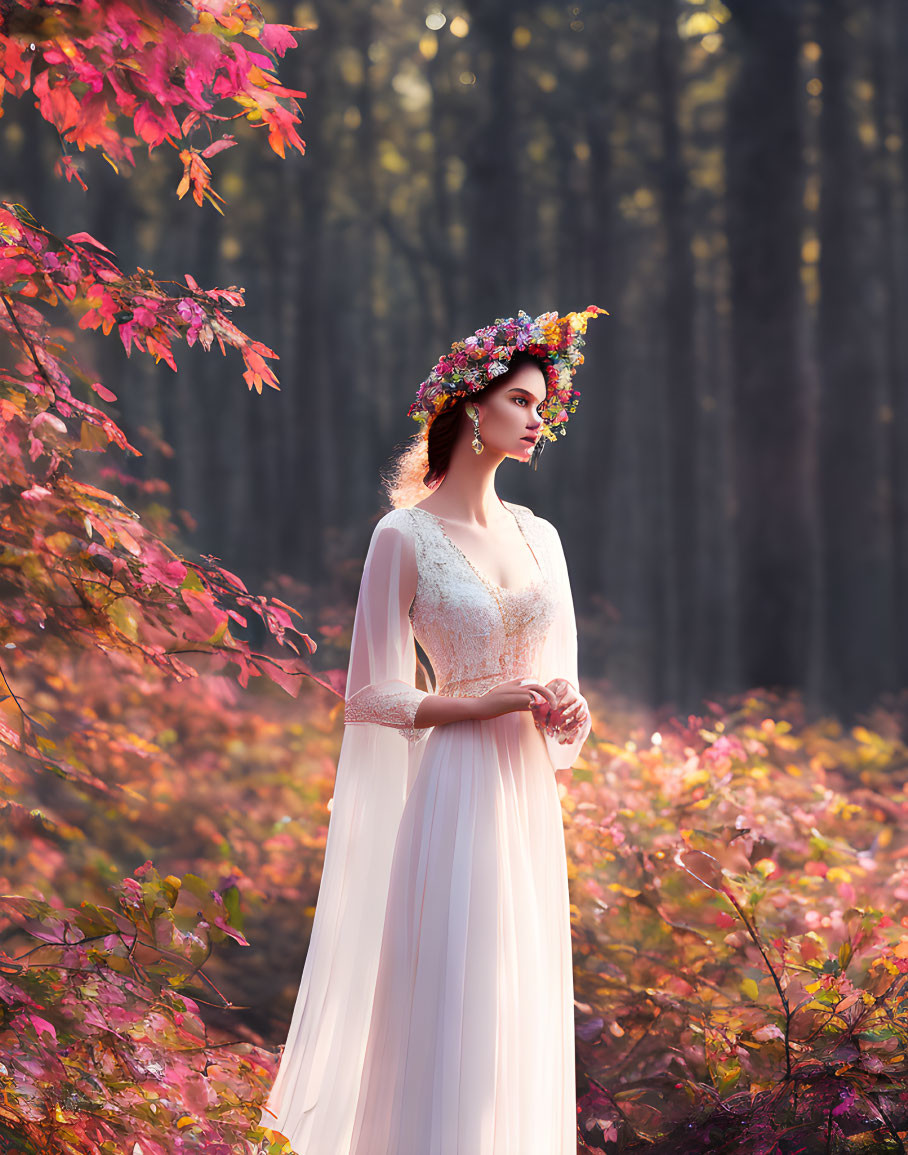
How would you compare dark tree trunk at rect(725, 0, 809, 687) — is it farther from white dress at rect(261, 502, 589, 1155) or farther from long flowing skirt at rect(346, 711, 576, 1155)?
long flowing skirt at rect(346, 711, 576, 1155)

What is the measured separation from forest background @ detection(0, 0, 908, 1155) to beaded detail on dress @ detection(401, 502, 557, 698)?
1204 millimetres

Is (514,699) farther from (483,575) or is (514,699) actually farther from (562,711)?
(483,575)

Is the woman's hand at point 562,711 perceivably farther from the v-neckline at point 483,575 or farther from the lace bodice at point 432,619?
the v-neckline at point 483,575

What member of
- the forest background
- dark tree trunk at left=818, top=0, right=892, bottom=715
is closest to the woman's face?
the forest background

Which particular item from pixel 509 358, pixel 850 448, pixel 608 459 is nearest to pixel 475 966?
pixel 509 358

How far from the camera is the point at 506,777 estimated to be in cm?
210

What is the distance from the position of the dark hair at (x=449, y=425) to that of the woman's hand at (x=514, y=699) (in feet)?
1.72

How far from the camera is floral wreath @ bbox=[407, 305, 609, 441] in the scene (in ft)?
7.12

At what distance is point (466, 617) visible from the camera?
2.10m

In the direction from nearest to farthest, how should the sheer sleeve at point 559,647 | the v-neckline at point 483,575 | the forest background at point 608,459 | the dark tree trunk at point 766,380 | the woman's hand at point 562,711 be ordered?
the woman's hand at point 562,711, the v-neckline at point 483,575, the sheer sleeve at point 559,647, the forest background at point 608,459, the dark tree trunk at point 766,380

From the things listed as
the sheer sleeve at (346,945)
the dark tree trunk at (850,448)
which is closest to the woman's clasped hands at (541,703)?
the sheer sleeve at (346,945)

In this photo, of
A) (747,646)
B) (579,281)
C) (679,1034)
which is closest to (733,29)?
(579,281)

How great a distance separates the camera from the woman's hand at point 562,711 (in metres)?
2.03

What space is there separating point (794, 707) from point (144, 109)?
2.96 m
